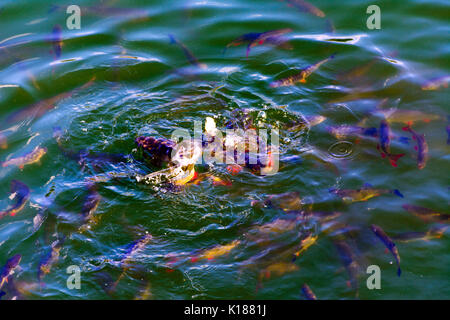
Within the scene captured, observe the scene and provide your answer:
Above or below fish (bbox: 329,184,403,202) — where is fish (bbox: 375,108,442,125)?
above

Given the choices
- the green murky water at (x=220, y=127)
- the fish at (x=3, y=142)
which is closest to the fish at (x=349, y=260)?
the green murky water at (x=220, y=127)

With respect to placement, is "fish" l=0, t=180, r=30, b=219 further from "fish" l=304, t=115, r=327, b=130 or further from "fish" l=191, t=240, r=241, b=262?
"fish" l=304, t=115, r=327, b=130

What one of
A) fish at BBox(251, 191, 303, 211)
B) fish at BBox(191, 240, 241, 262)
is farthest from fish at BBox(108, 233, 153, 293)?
fish at BBox(251, 191, 303, 211)

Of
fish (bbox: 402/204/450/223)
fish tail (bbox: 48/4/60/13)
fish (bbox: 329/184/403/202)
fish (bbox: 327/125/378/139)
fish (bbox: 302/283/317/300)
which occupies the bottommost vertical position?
fish (bbox: 302/283/317/300)

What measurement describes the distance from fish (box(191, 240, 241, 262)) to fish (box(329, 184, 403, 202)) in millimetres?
1251

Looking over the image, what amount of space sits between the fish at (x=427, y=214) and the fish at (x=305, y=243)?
1065mm

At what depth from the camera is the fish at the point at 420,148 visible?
4957 millimetres

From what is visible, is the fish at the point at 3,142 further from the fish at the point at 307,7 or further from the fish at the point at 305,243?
the fish at the point at 307,7

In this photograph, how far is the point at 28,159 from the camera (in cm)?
525

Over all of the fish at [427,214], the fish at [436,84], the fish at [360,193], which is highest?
the fish at [436,84]

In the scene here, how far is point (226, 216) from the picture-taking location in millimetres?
4473

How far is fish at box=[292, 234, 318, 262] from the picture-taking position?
4090 mm
